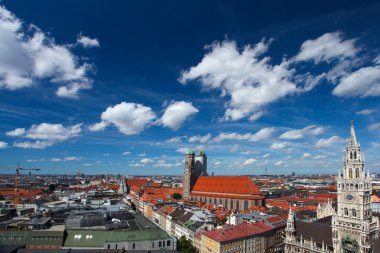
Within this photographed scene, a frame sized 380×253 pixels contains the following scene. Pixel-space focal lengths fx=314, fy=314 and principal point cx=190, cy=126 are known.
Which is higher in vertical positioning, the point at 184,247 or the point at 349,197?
the point at 349,197

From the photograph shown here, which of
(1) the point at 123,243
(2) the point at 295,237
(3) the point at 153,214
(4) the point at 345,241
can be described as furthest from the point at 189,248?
(3) the point at 153,214

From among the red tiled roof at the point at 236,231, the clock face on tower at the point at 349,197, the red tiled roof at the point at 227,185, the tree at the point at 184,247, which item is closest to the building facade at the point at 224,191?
the red tiled roof at the point at 227,185

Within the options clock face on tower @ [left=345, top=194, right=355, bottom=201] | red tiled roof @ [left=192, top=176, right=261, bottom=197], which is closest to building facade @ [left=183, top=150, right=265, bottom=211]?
red tiled roof @ [left=192, top=176, right=261, bottom=197]

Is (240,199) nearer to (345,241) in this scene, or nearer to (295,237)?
(295,237)

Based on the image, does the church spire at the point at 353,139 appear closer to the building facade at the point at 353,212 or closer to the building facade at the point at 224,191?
the building facade at the point at 353,212

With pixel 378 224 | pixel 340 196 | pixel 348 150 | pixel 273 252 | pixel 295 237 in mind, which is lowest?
pixel 273 252

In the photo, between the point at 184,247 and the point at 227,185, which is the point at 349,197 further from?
the point at 227,185

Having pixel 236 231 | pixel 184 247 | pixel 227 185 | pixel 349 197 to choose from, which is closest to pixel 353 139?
pixel 349 197

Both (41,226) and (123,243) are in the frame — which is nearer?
(123,243)
